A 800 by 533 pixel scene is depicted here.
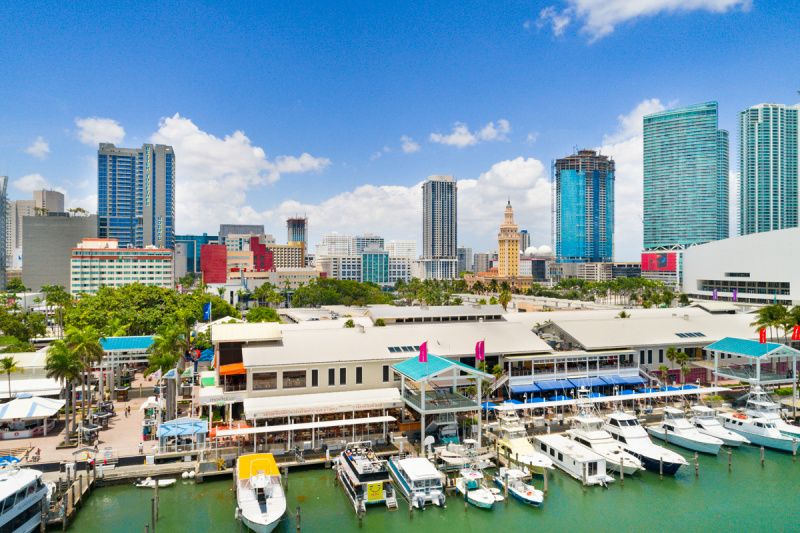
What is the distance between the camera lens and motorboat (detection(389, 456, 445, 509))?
3138 centimetres

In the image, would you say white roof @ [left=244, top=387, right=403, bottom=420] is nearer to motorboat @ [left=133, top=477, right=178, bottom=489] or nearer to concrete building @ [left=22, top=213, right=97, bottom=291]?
motorboat @ [left=133, top=477, right=178, bottom=489]

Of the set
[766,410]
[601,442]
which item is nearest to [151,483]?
[601,442]

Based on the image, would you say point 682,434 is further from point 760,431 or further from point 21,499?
point 21,499

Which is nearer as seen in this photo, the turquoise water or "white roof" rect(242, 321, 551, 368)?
the turquoise water

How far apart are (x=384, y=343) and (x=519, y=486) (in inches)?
724

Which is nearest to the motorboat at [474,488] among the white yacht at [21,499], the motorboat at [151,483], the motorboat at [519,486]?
the motorboat at [519,486]

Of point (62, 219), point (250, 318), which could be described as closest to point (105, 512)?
point (250, 318)

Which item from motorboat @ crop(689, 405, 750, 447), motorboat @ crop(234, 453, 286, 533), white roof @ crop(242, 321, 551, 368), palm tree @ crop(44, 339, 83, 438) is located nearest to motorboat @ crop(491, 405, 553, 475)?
white roof @ crop(242, 321, 551, 368)

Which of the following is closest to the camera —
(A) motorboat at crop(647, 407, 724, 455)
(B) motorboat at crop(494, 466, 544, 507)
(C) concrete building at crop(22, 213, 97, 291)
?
(B) motorboat at crop(494, 466, 544, 507)

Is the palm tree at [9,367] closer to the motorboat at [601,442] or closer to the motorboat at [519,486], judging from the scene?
the motorboat at [519,486]

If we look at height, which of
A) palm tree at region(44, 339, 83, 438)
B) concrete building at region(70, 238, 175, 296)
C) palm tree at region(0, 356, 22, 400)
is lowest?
palm tree at region(0, 356, 22, 400)

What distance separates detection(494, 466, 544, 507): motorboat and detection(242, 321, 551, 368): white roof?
14.0m

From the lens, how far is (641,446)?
37.9 m

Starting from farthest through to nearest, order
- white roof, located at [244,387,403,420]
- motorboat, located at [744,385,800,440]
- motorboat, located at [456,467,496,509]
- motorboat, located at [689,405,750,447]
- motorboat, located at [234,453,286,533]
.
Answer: motorboat, located at [744,385,800,440], motorboat, located at [689,405,750,447], white roof, located at [244,387,403,420], motorboat, located at [456,467,496,509], motorboat, located at [234,453,286,533]
